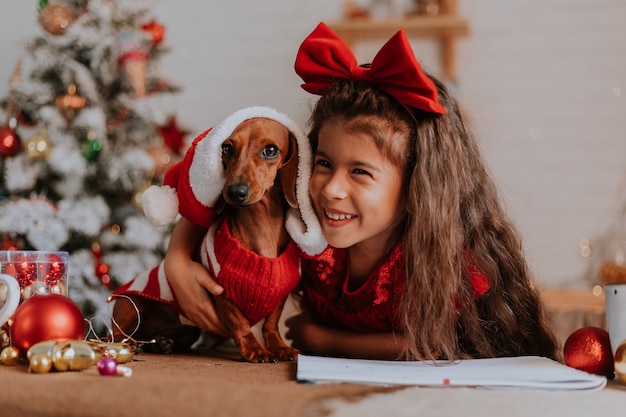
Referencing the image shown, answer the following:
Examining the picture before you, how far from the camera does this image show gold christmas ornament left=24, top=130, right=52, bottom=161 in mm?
2340

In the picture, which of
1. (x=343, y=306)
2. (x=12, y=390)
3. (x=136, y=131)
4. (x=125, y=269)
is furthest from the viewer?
(x=136, y=131)

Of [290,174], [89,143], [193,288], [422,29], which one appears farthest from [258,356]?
[422,29]

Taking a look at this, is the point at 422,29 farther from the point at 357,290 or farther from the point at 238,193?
the point at 238,193

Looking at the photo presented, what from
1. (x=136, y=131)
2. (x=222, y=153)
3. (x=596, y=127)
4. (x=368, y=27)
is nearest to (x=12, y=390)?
(x=222, y=153)

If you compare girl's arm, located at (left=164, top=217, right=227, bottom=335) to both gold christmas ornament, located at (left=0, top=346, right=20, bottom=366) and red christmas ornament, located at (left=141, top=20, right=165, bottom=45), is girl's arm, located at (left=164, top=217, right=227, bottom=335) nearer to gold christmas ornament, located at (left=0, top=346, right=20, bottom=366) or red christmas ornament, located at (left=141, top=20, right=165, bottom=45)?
gold christmas ornament, located at (left=0, top=346, right=20, bottom=366)

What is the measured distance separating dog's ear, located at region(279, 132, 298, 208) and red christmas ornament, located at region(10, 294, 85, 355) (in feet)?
1.26

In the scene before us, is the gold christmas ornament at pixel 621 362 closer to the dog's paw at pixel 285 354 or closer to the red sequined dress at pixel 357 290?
the red sequined dress at pixel 357 290

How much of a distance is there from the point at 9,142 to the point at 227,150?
153 cm

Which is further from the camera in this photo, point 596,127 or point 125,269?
point 596,127

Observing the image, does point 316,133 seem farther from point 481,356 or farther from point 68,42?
point 68,42

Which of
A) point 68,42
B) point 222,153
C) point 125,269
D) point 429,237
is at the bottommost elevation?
point 125,269

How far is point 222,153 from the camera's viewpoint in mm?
1120

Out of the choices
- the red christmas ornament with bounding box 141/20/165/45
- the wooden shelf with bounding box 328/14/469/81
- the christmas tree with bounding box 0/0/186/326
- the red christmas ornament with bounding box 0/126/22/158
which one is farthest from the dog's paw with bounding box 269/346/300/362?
the wooden shelf with bounding box 328/14/469/81

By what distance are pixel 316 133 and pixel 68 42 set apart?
Answer: 1548 millimetres
